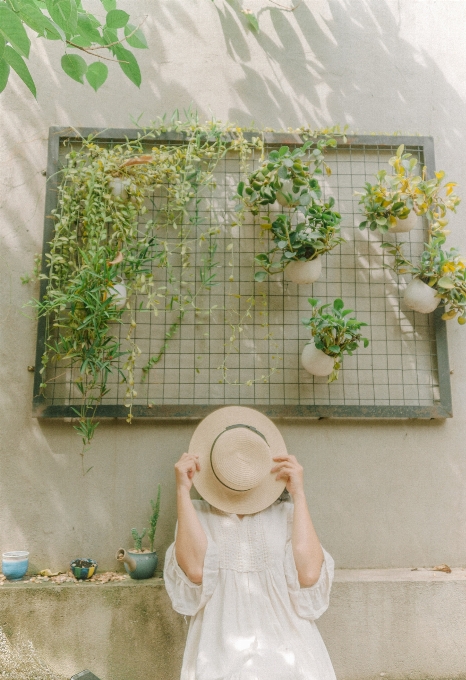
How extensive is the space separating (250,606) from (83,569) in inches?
30.9

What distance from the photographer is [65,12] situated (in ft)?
4.94

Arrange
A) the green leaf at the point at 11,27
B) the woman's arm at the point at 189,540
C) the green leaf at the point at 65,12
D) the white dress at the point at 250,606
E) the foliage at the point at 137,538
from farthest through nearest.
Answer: the foliage at the point at 137,538 → the woman's arm at the point at 189,540 → the white dress at the point at 250,606 → the green leaf at the point at 65,12 → the green leaf at the point at 11,27

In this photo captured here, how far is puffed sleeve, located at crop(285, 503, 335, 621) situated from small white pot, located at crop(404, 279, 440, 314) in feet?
4.00

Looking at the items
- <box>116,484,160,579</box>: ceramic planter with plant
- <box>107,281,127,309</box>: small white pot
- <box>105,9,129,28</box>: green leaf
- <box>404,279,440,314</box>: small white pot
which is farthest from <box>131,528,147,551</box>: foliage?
<box>105,9,129,28</box>: green leaf

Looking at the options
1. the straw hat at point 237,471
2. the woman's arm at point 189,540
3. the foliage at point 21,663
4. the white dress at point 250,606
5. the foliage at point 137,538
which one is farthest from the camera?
the foliage at point 137,538

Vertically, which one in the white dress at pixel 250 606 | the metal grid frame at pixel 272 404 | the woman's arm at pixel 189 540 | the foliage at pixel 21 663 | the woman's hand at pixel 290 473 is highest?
the metal grid frame at pixel 272 404

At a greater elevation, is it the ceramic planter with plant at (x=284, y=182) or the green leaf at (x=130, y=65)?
the green leaf at (x=130, y=65)

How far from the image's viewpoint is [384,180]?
247 cm

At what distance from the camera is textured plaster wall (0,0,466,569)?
2424 mm

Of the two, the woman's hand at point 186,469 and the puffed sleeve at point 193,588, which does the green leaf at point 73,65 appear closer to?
the woman's hand at point 186,469

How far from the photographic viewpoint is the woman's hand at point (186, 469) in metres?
2.02

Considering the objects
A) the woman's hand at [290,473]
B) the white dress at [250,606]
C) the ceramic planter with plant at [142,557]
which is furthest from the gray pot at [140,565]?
the woman's hand at [290,473]

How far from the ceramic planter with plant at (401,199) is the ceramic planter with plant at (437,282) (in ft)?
0.48

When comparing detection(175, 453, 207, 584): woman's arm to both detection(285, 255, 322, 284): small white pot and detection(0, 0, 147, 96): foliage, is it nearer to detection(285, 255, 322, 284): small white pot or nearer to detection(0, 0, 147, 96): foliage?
detection(285, 255, 322, 284): small white pot
